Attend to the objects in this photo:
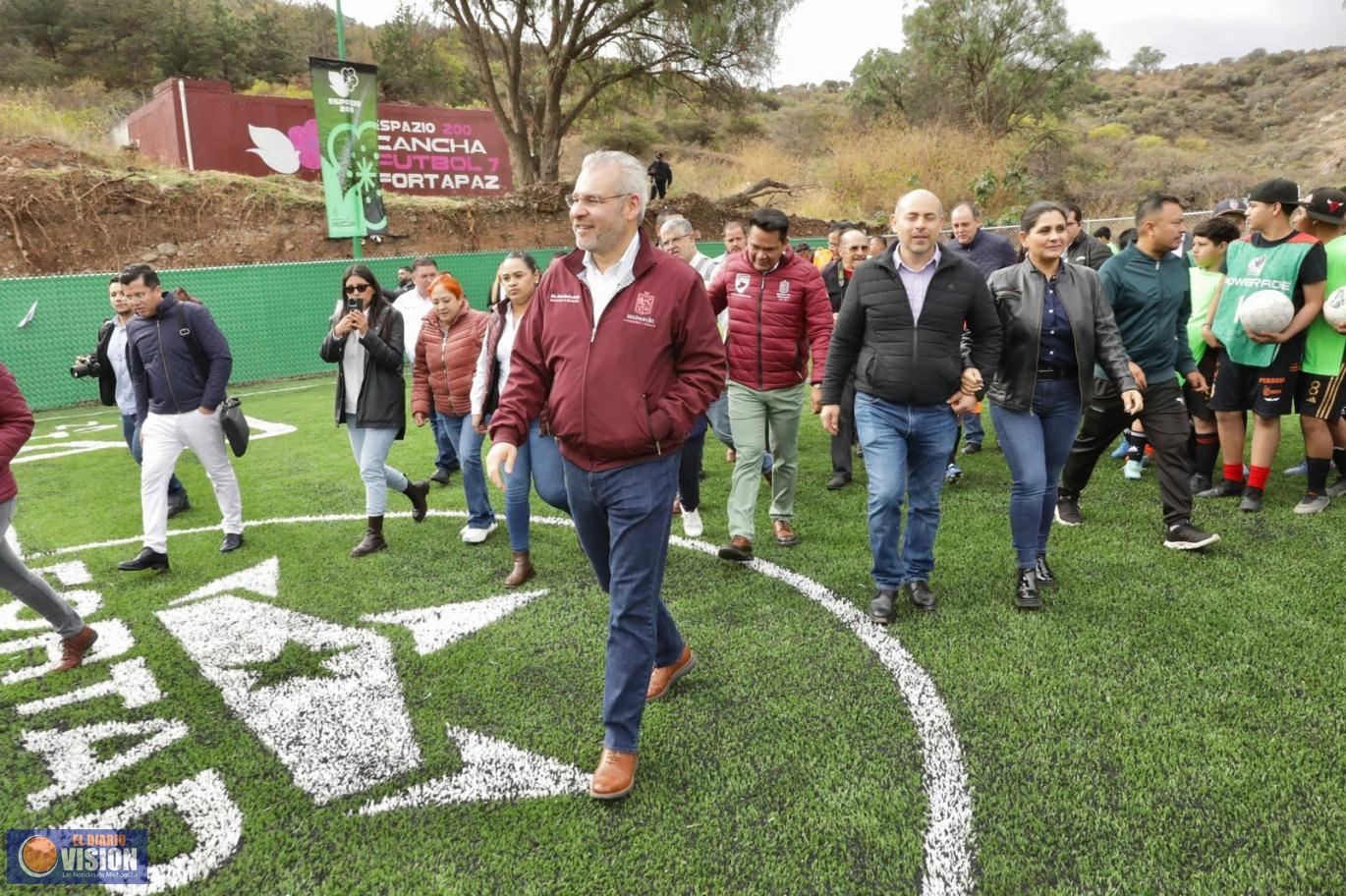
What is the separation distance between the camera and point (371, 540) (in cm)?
579

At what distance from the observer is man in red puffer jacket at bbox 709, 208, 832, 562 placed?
524 cm

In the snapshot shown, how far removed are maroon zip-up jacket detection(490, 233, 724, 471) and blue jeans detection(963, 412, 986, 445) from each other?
5456 millimetres

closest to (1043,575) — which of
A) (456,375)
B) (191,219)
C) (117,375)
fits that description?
(456,375)

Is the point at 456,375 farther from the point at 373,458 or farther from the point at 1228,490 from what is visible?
the point at 1228,490

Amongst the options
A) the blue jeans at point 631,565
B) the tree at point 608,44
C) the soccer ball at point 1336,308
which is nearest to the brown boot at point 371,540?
the blue jeans at point 631,565

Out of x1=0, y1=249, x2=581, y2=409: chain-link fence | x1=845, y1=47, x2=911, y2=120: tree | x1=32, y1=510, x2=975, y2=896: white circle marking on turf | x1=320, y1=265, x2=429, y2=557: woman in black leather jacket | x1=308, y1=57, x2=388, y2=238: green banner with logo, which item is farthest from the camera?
x1=845, y1=47, x2=911, y2=120: tree

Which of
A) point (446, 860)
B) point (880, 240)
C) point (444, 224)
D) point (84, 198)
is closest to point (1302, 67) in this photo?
point (444, 224)

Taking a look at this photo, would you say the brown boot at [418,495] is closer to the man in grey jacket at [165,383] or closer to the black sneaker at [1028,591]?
the man in grey jacket at [165,383]

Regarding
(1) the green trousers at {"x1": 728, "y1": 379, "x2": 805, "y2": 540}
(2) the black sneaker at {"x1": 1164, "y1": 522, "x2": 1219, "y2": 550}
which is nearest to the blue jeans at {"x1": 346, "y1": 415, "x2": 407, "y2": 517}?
(1) the green trousers at {"x1": 728, "y1": 379, "x2": 805, "y2": 540}

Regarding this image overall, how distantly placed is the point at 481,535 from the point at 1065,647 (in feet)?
12.7

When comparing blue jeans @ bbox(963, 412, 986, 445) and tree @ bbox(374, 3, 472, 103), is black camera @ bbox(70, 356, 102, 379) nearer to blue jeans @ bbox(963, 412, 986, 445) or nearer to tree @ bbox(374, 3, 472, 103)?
blue jeans @ bbox(963, 412, 986, 445)

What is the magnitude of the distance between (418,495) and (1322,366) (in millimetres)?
6515

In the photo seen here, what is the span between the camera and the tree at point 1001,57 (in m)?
36.4

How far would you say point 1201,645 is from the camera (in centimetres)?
383
